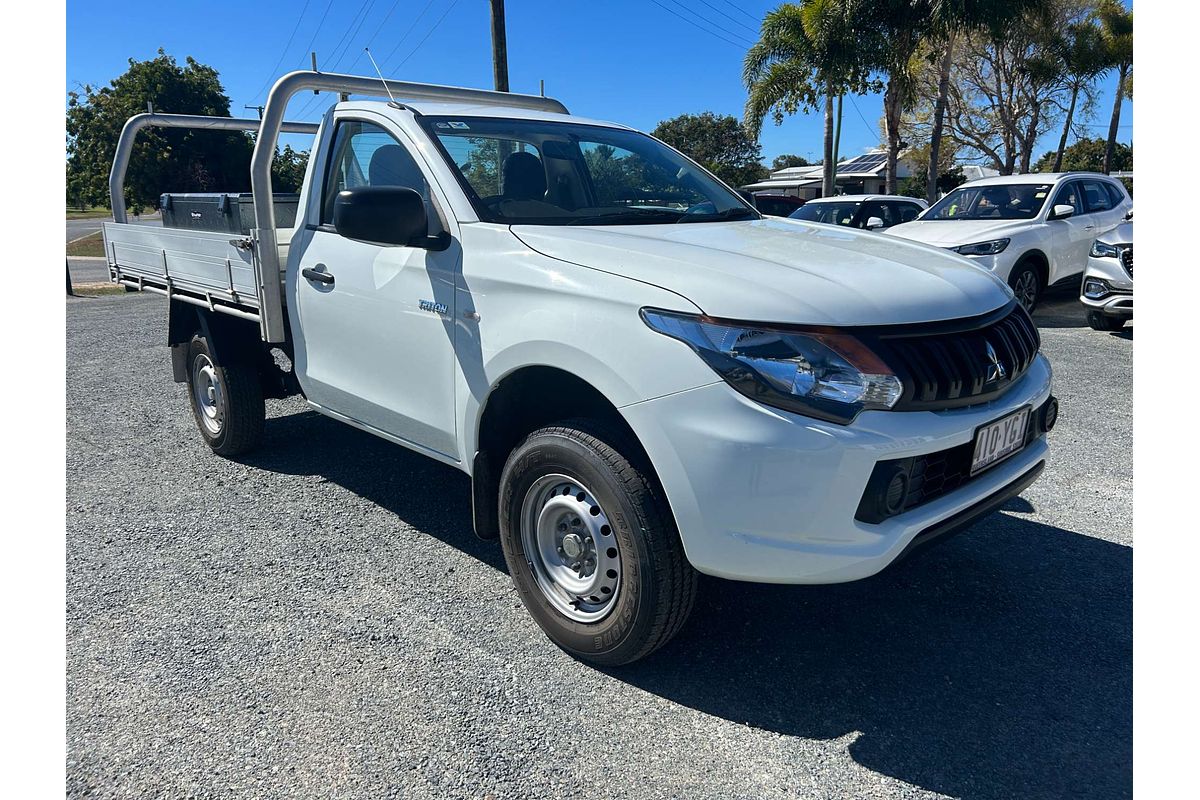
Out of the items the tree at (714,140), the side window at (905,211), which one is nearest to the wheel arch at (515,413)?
the side window at (905,211)

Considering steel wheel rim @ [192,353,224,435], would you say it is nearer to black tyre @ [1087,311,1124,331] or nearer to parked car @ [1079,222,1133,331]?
parked car @ [1079,222,1133,331]

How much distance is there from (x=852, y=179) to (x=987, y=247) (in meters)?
43.1

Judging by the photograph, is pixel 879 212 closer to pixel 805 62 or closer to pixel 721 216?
pixel 805 62

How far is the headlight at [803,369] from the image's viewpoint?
2307mm

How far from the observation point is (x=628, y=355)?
98.9 inches

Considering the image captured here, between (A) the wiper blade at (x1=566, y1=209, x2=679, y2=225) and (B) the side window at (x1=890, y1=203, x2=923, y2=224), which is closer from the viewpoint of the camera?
(A) the wiper blade at (x1=566, y1=209, x2=679, y2=225)

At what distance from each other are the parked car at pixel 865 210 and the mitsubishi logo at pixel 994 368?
10785 mm

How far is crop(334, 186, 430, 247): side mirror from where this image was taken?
9.76ft

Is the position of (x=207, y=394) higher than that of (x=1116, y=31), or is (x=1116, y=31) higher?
(x=1116, y=31)

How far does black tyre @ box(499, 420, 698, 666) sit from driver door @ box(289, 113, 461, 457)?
507 mm

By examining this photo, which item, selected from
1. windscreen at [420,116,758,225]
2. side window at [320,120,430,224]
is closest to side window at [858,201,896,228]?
windscreen at [420,116,758,225]

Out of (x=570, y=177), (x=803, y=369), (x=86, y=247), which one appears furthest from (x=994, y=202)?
(x=86, y=247)

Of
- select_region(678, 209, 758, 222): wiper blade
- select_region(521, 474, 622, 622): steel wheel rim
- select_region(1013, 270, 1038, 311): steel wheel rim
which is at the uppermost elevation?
select_region(678, 209, 758, 222): wiper blade

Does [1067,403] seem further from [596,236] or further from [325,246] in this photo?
[325,246]
